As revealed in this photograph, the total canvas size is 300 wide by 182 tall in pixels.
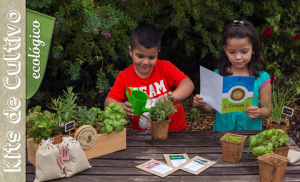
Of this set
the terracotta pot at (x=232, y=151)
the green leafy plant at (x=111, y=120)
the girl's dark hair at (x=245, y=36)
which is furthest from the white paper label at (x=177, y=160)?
the girl's dark hair at (x=245, y=36)

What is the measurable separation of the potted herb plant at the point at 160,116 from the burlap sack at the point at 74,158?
0.54m

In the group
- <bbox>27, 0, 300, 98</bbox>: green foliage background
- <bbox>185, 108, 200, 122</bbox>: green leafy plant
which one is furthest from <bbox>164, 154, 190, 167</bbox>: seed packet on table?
<bbox>185, 108, 200, 122</bbox>: green leafy plant

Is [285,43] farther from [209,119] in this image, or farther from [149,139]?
[149,139]

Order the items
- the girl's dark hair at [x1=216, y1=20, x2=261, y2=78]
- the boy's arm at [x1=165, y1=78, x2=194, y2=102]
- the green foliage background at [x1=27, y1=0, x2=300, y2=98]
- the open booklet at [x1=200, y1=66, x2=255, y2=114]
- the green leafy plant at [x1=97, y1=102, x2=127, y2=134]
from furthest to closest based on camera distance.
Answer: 1. the green foliage background at [x1=27, y1=0, x2=300, y2=98]
2. the boy's arm at [x1=165, y1=78, x2=194, y2=102]
3. the girl's dark hair at [x1=216, y1=20, x2=261, y2=78]
4. the open booklet at [x1=200, y1=66, x2=255, y2=114]
5. the green leafy plant at [x1=97, y1=102, x2=127, y2=134]

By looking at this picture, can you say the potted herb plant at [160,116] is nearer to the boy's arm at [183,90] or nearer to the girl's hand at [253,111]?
the boy's arm at [183,90]

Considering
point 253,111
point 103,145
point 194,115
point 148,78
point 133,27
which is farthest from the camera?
point 194,115

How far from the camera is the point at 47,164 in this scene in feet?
4.43

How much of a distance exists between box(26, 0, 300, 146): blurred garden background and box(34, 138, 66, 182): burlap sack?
4.51 ft

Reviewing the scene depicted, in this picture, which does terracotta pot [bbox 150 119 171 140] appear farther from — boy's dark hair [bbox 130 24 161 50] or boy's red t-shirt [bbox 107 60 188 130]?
boy's dark hair [bbox 130 24 161 50]

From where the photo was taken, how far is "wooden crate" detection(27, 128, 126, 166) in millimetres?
1533

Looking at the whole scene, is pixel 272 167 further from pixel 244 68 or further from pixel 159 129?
pixel 244 68

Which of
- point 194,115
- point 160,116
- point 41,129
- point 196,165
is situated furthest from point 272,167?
point 194,115

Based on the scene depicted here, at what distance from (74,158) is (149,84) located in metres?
1.09

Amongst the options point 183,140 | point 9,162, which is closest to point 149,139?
point 183,140
